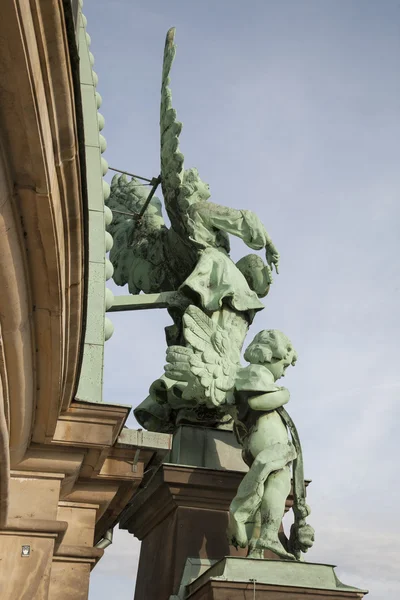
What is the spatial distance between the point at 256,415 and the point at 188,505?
959mm

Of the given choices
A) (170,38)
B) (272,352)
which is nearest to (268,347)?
(272,352)

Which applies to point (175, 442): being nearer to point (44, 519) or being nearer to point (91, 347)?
point (91, 347)

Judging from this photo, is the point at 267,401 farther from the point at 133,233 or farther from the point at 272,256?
the point at 133,233

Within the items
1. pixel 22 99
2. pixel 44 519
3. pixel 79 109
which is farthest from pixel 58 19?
pixel 44 519

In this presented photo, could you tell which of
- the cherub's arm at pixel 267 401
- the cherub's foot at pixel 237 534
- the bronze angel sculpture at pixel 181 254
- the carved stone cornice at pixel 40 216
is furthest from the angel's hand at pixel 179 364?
the carved stone cornice at pixel 40 216

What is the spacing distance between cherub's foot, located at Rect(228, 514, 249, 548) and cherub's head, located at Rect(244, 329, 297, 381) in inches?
51.7

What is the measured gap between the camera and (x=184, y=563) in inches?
261

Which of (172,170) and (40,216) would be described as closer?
(40,216)

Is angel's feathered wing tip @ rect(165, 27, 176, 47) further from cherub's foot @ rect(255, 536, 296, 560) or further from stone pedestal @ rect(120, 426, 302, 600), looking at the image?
cherub's foot @ rect(255, 536, 296, 560)

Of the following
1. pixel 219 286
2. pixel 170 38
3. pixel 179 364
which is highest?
pixel 170 38

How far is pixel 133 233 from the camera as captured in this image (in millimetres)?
9281

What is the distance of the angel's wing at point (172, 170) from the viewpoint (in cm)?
828

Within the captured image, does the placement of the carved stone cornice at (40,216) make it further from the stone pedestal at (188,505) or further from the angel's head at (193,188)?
the angel's head at (193,188)

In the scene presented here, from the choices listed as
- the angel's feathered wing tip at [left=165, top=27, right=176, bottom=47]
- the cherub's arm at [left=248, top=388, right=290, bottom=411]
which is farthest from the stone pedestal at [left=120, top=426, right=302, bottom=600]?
the angel's feathered wing tip at [left=165, top=27, right=176, bottom=47]
